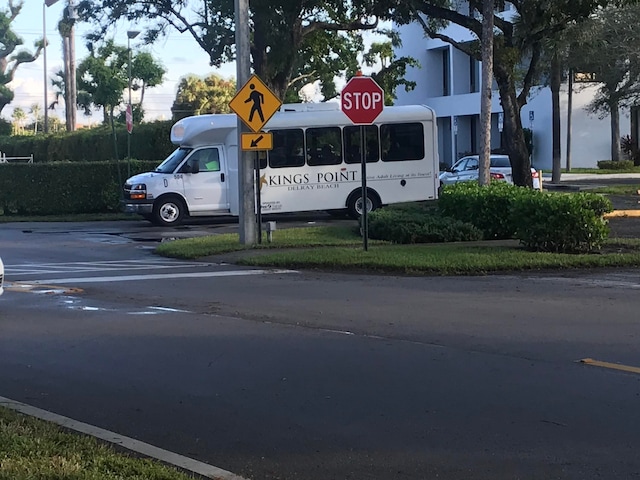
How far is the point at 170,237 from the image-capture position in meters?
22.0

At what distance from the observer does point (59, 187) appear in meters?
29.2

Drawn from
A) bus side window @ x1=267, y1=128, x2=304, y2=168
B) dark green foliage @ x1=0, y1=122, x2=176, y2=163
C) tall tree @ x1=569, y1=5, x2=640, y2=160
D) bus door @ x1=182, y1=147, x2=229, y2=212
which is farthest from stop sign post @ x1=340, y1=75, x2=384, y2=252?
dark green foliage @ x1=0, y1=122, x2=176, y2=163

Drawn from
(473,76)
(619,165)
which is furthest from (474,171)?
(473,76)

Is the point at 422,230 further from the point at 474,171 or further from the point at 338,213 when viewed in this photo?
the point at 474,171

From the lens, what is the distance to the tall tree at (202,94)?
73562mm

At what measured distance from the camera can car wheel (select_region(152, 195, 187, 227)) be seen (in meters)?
25.0

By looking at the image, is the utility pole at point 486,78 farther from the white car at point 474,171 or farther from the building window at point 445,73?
the building window at point 445,73

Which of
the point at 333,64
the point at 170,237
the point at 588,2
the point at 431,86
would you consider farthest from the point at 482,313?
the point at 431,86

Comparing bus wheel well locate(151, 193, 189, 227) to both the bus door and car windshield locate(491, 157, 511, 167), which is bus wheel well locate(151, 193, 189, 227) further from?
car windshield locate(491, 157, 511, 167)

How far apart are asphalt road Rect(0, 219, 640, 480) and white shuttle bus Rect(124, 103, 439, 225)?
11.0 meters

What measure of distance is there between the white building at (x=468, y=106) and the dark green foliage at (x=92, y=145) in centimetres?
2305

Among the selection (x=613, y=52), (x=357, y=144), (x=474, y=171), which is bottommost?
(x=474, y=171)

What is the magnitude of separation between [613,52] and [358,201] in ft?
58.8

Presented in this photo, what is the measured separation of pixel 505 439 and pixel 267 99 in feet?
39.0
